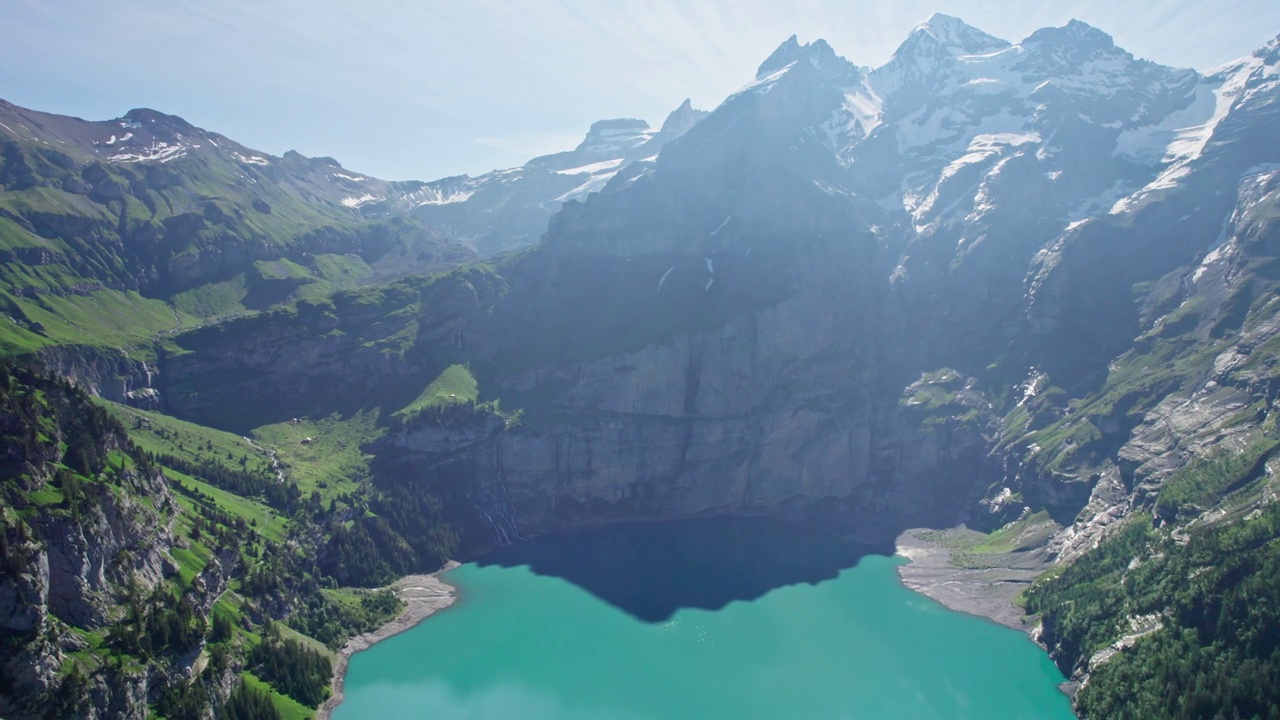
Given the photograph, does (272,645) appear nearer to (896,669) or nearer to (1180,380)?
(896,669)

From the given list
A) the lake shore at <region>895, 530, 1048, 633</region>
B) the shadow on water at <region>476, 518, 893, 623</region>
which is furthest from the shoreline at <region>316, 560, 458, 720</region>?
the lake shore at <region>895, 530, 1048, 633</region>

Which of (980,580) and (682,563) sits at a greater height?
(980,580)

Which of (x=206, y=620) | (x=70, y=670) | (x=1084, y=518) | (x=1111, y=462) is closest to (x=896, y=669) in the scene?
(x=1084, y=518)

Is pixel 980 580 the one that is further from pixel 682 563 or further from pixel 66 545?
pixel 66 545

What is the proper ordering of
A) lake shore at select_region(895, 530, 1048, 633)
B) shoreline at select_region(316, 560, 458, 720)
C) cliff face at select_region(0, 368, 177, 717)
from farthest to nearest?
lake shore at select_region(895, 530, 1048, 633) → shoreline at select_region(316, 560, 458, 720) → cliff face at select_region(0, 368, 177, 717)

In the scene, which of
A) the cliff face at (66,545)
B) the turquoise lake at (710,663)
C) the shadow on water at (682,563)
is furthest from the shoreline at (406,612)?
the cliff face at (66,545)

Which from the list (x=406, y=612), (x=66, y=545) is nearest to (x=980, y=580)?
(x=406, y=612)

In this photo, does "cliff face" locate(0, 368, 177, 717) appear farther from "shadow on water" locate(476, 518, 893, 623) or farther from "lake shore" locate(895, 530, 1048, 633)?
"lake shore" locate(895, 530, 1048, 633)
